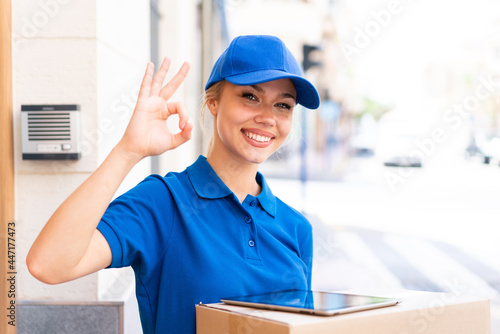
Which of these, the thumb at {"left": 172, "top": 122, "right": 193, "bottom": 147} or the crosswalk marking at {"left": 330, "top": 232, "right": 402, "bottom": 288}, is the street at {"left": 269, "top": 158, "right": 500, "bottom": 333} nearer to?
the crosswalk marking at {"left": 330, "top": 232, "right": 402, "bottom": 288}

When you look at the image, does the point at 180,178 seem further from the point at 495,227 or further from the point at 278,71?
the point at 495,227

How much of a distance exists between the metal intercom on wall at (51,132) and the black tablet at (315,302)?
108 centimetres

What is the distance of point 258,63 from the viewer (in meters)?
1.29

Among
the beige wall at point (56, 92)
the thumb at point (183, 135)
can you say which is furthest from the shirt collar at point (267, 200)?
the beige wall at point (56, 92)

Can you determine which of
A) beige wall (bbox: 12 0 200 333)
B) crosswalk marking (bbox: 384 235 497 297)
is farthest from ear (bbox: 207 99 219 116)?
crosswalk marking (bbox: 384 235 497 297)

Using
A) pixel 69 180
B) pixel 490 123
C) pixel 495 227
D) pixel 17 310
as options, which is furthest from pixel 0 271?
pixel 490 123

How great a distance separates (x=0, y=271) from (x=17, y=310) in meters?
0.24

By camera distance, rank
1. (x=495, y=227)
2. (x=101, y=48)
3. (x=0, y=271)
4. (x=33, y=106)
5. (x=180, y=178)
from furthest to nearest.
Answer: (x=495, y=227), (x=101, y=48), (x=33, y=106), (x=0, y=271), (x=180, y=178)

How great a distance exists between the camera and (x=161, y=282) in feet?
4.06

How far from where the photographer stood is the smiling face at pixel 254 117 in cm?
134

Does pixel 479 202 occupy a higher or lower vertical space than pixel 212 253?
lower

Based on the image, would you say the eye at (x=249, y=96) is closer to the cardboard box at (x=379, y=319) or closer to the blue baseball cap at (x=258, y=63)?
the blue baseball cap at (x=258, y=63)

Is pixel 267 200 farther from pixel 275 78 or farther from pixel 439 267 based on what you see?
pixel 439 267

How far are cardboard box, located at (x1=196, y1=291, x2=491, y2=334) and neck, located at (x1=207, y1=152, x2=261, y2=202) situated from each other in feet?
1.37
